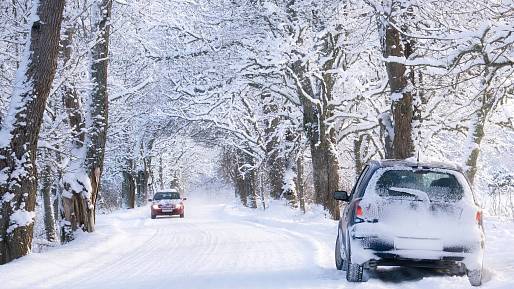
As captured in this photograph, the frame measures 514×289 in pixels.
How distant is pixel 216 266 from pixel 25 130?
4.27 m

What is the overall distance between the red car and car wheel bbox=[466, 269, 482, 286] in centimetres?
2865

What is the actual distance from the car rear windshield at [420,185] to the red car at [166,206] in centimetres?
2805

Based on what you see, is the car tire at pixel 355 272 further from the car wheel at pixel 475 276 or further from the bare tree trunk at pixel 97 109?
the bare tree trunk at pixel 97 109

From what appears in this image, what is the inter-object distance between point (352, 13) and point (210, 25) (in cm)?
624

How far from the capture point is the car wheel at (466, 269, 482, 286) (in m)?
8.55

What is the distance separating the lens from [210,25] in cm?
2406

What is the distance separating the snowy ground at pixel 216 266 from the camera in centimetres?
922

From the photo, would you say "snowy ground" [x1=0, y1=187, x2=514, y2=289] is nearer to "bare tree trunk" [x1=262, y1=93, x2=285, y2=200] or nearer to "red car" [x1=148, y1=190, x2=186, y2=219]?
"bare tree trunk" [x1=262, y1=93, x2=285, y2=200]

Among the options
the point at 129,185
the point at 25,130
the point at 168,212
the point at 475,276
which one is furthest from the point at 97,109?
the point at 129,185

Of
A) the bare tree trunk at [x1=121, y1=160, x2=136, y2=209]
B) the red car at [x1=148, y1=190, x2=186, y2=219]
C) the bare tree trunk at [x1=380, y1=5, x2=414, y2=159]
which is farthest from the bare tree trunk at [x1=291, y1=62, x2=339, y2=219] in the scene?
Result: the bare tree trunk at [x1=121, y1=160, x2=136, y2=209]

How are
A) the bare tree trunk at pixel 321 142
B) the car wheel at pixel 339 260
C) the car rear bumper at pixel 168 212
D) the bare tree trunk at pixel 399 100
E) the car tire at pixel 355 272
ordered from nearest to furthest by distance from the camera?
the car tire at pixel 355 272 < the car wheel at pixel 339 260 < the bare tree trunk at pixel 399 100 < the bare tree trunk at pixel 321 142 < the car rear bumper at pixel 168 212

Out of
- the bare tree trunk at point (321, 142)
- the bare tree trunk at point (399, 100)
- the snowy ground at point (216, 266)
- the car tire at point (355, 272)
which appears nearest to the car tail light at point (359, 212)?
the car tire at point (355, 272)

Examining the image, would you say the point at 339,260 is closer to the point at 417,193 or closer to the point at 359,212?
the point at 359,212

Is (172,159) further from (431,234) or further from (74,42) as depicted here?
(431,234)
